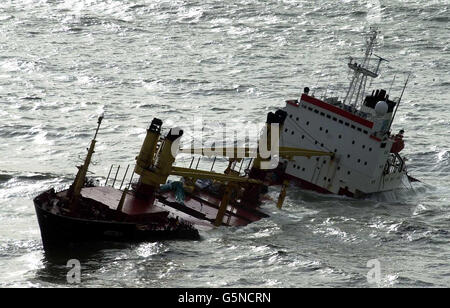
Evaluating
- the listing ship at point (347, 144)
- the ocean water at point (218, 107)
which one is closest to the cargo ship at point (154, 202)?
the ocean water at point (218, 107)

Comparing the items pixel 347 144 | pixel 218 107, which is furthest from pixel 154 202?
pixel 218 107

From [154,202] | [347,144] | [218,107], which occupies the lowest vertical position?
[154,202]

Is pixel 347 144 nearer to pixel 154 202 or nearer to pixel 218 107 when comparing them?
pixel 154 202

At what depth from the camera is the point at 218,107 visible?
79.1 meters

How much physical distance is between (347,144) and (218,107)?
18.6 meters

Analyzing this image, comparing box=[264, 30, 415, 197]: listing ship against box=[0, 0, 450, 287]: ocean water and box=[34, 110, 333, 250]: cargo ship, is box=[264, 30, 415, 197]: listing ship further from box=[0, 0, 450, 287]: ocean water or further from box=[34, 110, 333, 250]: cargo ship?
box=[34, 110, 333, 250]: cargo ship

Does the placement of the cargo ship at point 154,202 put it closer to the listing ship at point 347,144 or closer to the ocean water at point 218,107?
the ocean water at point 218,107

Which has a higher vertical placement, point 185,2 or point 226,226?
point 185,2

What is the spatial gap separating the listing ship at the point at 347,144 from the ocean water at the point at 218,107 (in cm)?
106
